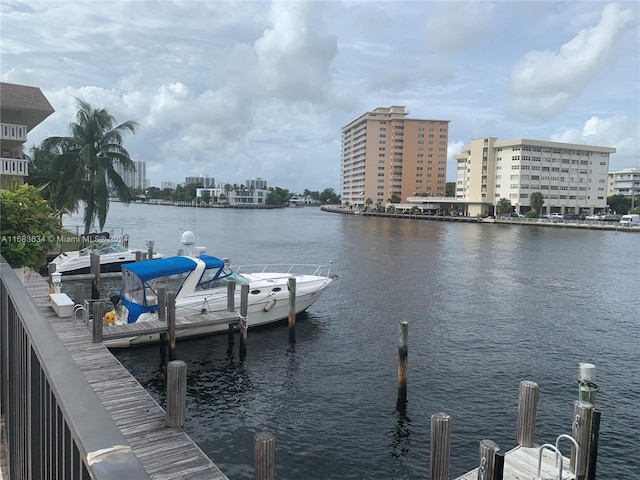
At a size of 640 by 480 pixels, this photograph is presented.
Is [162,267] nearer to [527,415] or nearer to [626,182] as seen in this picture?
[527,415]

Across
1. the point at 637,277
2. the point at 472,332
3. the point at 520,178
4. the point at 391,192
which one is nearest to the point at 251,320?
the point at 472,332

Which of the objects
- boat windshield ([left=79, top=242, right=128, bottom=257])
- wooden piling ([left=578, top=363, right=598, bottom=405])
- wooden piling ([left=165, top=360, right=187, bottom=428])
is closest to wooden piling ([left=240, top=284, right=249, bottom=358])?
wooden piling ([left=165, top=360, right=187, bottom=428])

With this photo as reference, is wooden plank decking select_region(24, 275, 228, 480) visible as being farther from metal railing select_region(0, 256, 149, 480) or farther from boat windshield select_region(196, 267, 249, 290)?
boat windshield select_region(196, 267, 249, 290)

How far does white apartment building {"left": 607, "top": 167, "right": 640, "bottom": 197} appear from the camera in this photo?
630 ft

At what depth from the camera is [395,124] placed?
601 feet

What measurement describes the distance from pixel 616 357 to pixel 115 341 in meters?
19.4

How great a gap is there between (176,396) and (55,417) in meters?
7.85

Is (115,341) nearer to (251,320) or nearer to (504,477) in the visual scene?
(251,320)

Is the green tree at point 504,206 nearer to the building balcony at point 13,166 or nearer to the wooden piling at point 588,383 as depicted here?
the building balcony at point 13,166

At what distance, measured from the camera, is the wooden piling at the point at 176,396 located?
9633 mm

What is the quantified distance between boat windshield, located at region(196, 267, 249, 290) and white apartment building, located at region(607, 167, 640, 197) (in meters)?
201

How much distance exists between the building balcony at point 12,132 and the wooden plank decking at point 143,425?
90.1ft

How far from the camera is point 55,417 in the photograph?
2.43 m

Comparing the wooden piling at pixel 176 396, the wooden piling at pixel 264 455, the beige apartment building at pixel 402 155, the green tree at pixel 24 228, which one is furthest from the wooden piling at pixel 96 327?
the beige apartment building at pixel 402 155
